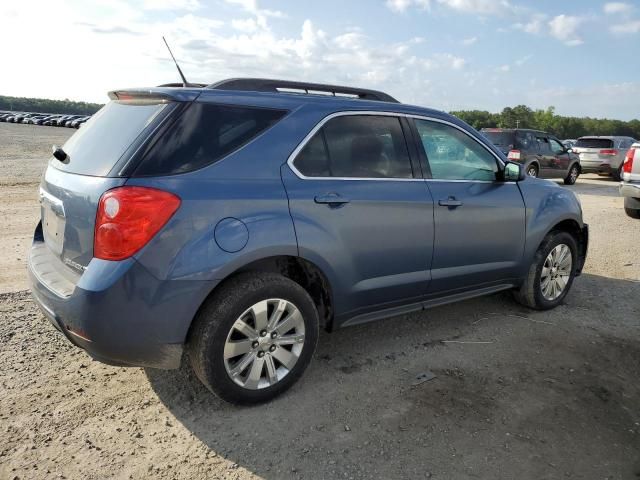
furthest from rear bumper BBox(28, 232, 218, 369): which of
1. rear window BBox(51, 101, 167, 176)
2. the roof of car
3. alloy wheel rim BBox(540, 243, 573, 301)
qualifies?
alloy wheel rim BBox(540, 243, 573, 301)

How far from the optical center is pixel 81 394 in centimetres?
319

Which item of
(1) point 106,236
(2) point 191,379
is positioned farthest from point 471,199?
(1) point 106,236

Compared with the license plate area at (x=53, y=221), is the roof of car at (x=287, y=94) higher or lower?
higher

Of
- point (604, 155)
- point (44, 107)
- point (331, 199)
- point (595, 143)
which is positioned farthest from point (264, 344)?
point (44, 107)

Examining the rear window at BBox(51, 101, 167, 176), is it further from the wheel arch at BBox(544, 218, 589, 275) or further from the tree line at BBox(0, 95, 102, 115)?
the tree line at BBox(0, 95, 102, 115)

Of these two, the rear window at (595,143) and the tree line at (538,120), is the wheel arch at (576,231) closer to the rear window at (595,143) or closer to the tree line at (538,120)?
the rear window at (595,143)

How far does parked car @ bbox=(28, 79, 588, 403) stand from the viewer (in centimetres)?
268

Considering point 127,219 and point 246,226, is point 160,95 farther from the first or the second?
point 246,226

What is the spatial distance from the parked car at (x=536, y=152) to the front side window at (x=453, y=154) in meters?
11.5

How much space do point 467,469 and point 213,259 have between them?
1.65 metres

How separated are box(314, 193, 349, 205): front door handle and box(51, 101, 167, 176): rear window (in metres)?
1.01

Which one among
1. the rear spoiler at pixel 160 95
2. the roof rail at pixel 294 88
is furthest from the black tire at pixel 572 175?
the rear spoiler at pixel 160 95

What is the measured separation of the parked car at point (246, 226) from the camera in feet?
8.79

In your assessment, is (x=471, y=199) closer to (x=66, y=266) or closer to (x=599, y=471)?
(x=599, y=471)
